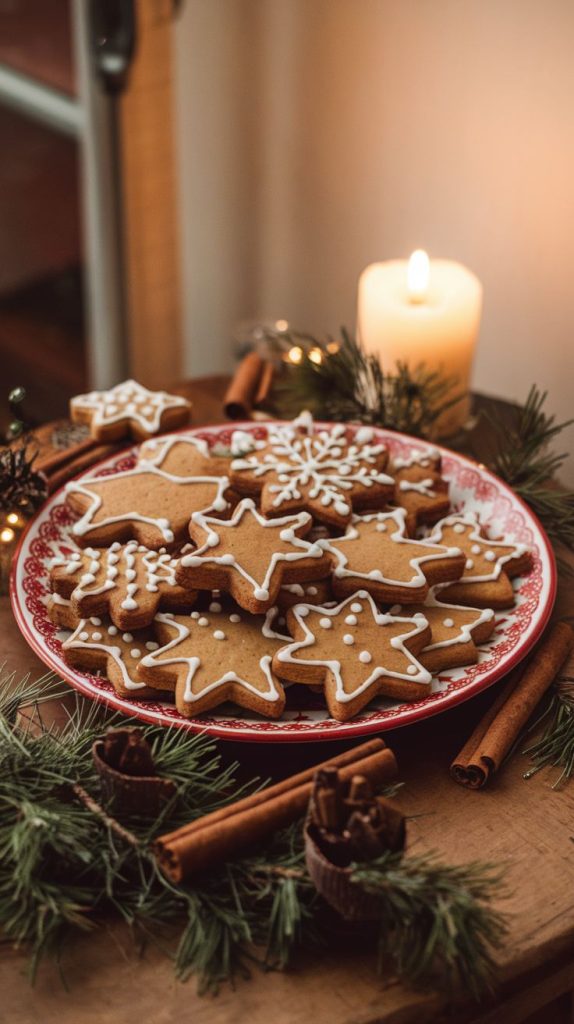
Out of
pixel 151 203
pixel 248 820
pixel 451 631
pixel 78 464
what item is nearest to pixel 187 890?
pixel 248 820

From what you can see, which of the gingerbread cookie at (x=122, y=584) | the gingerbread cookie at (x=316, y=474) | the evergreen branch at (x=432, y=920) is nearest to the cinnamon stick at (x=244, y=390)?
the gingerbread cookie at (x=316, y=474)

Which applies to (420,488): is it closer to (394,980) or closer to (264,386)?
(264,386)

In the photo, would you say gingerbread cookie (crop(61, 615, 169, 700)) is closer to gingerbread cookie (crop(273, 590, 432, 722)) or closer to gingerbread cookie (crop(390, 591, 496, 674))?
gingerbread cookie (crop(273, 590, 432, 722))

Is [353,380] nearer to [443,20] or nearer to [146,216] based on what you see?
[443,20]

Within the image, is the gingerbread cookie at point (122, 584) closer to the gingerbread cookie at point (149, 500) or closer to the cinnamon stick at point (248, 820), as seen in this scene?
the gingerbread cookie at point (149, 500)

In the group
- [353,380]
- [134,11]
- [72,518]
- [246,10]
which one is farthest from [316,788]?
[246,10]

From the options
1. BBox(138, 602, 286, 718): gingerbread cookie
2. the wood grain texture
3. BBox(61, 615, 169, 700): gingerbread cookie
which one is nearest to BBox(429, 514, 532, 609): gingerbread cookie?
BBox(138, 602, 286, 718): gingerbread cookie
